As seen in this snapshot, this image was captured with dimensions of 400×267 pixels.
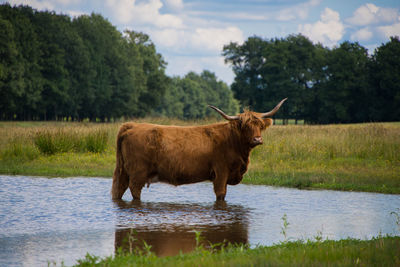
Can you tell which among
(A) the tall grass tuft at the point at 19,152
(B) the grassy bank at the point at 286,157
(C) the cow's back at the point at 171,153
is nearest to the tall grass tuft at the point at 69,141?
(B) the grassy bank at the point at 286,157

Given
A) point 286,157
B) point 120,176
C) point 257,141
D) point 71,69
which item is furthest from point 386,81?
point 120,176

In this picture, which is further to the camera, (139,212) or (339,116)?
(339,116)

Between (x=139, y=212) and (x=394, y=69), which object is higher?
(x=394, y=69)

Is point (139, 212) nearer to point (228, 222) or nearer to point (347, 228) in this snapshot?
point (228, 222)

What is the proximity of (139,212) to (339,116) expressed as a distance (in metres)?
61.2

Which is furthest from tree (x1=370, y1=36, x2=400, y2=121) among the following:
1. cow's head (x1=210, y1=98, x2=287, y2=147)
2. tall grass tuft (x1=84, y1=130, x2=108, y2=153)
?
cow's head (x1=210, y1=98, x2=287, y2=147)

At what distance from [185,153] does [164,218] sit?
1.74 metres

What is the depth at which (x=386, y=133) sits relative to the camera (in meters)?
19.7

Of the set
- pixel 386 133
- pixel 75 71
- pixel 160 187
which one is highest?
pixel 75 71

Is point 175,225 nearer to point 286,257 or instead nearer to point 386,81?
point 286,257

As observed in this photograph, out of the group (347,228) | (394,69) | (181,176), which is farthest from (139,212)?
(394,69)

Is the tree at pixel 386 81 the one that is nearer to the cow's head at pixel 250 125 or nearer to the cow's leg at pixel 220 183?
the cow's head at pixel 250 125

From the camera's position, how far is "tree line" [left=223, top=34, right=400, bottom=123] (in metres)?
63.5

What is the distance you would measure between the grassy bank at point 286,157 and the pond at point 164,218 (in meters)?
1.52
